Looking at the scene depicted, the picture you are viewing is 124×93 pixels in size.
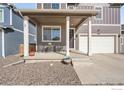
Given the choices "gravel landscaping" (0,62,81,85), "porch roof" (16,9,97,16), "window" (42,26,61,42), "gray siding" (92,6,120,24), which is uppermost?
"gray siding" (92,6,120,24)

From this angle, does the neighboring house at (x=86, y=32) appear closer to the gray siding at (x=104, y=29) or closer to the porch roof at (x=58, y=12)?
the gray siding at (x=104, y=29)

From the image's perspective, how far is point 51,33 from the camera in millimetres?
19219

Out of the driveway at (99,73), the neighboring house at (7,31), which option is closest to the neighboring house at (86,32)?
the neighboring house at (7,31)

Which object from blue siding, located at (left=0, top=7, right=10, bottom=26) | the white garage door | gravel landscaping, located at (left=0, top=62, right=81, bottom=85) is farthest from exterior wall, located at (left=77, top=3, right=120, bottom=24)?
gravel landscaping, located at (left=0, top=62, right=81, bottom=85)

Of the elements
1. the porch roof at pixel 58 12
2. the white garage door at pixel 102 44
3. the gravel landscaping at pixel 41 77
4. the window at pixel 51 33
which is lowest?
the gravel landscaping at pixel 41 77

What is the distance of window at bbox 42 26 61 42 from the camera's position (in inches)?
757

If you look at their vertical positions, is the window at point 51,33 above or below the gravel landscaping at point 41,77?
above

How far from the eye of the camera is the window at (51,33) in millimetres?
19219

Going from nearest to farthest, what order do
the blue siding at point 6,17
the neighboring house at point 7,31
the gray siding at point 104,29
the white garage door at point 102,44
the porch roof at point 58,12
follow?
1. the porch roof at point 58,12
2. the neighboring house at point 7,31
3. the blue siding at point 6,17
4. the gray siding at point 104,29
5. the white garage door at point 102,44

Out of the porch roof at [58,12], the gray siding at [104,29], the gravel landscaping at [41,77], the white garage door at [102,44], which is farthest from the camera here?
the white garage door at [102,44]

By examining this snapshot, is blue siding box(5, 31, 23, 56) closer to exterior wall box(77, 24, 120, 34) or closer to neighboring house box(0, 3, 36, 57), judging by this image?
neighboring house box(0, 3, 36, 57)

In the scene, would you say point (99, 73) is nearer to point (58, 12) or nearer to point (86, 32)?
point (58, 12)

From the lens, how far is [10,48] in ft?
64.1
